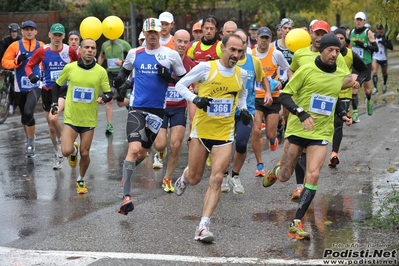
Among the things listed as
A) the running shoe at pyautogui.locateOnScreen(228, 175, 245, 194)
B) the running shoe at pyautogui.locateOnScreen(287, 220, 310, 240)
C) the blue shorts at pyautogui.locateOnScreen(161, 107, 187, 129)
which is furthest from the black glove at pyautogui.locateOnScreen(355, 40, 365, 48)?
the running shoe at pyautogui.locateOnScreen(287, 220, 310, 240)

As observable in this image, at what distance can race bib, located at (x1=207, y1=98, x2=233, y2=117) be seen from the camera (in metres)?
8.28

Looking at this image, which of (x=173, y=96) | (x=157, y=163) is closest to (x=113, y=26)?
(x=157, y=163)

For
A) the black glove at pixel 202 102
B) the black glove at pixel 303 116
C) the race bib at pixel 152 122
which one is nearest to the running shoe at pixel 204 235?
the black glove at pixel 202 102

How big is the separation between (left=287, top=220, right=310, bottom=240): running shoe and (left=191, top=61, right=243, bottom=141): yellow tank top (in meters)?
1.10

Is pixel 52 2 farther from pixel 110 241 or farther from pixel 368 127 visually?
pixel 110 241

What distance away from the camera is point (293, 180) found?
1108 centimetres

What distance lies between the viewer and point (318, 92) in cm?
836

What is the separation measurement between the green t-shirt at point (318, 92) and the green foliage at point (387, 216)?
944mm

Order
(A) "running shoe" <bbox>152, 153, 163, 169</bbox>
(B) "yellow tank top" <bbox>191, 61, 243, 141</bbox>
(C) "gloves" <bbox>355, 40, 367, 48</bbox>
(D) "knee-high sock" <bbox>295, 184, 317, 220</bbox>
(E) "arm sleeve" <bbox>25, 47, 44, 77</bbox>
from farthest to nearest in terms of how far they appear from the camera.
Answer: (C) "gloves" <bbox>355, 40, 367, 48</bbox> < (E) "arm sleeve" <bbox>25, 47, 44, 77</bbox> < (A) "running shoe" <bbox>152, 153, 163, 169</bbox> < (B) "yellow tank top" <bbox>191, 61, 243, 141</bbox> < (D) "knee-high sock" <bbox>295, 184, 317, 220</bbox>

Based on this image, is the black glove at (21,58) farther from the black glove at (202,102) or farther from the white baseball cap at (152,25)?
the black glove at (202,102)

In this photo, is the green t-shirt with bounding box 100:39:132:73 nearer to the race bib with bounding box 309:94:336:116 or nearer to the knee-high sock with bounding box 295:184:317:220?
the race bib with bounding box 309:94:336:116

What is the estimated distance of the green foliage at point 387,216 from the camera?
26.9 feet

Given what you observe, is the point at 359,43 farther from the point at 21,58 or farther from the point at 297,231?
the point at 297,231

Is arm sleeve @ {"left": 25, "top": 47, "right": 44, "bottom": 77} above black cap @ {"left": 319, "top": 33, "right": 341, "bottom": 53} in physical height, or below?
below
